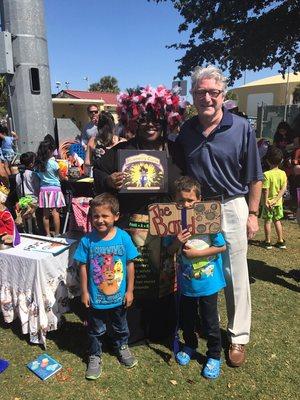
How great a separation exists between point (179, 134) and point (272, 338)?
2070mm

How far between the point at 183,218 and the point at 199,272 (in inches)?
18.5

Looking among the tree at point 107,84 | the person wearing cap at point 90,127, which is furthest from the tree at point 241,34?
the tree at point 107,84

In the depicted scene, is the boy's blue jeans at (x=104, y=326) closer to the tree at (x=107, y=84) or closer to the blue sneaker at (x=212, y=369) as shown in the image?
the blue sneaker at (x=212, y=369)

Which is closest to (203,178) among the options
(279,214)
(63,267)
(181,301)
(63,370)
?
(181,301)

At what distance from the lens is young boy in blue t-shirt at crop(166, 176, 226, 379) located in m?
2.74

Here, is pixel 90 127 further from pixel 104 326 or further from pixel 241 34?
pixel 241 34

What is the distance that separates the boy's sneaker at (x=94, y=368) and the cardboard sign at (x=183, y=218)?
46.5 inches

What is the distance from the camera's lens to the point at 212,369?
2.94 meters

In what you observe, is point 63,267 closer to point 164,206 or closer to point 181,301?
point 181,301

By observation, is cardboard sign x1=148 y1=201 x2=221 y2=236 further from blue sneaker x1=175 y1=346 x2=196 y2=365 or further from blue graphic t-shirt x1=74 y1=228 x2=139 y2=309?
blue sneaker x1=175 y1=346 x2=196 y2=365

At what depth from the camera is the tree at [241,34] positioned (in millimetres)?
13406

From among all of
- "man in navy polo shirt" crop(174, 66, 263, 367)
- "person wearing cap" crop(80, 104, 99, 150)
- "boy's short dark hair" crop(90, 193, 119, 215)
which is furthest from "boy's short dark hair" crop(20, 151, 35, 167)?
"man in navy polo shirt" crop(174, 66, 263, 367)

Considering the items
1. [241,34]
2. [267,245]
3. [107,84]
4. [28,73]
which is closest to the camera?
[28,73]

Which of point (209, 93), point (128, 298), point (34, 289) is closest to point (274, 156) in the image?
point (209, 93)
